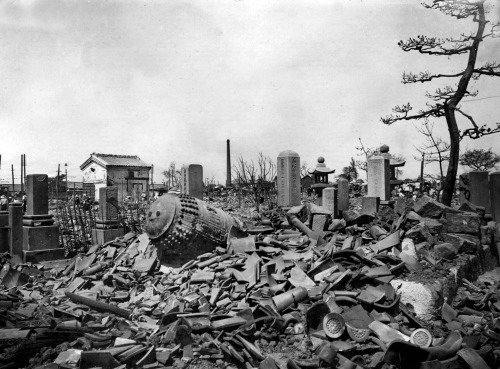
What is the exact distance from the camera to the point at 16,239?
9.42 m

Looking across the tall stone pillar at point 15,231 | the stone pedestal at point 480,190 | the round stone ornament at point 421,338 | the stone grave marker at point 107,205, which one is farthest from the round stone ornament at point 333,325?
the tall stone pillar at point 15,231

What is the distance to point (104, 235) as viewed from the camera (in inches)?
392

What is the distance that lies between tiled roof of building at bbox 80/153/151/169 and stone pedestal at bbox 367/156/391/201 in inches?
1129

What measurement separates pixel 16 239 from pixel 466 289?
33.8ft

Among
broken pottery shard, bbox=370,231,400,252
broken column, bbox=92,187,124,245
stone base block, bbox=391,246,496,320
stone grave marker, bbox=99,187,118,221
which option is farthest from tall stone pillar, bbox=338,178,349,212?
stone grave marker, bbox=99,187,118,221

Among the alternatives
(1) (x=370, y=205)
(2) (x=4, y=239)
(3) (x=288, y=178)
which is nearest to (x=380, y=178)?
(1) (x=370, y=205)

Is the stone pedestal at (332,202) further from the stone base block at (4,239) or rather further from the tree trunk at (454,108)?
the stone base block at (4,239)

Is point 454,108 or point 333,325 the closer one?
point 333,325

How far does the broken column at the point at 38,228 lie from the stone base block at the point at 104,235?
91cm

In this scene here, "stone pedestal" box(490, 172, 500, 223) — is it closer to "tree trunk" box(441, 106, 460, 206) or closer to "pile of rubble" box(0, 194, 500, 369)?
"tree trunk" box(441, 106, 460, 206)

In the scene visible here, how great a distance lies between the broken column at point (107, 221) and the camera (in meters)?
10.0

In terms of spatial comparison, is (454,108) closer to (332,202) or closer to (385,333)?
(332,202)

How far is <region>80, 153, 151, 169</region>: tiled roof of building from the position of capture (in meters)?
35.7

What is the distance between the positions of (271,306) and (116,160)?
35.8 m
